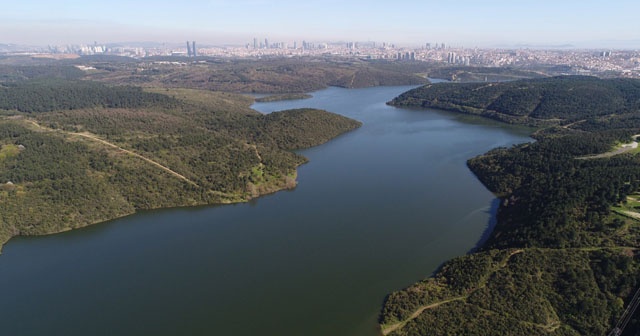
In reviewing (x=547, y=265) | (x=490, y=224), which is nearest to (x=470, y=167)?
(x=490, y=224)

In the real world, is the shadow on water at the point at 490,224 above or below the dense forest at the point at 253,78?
below

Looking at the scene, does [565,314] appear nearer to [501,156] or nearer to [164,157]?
[501,156]

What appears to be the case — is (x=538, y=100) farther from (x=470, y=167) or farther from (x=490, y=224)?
(x=490, y=224)

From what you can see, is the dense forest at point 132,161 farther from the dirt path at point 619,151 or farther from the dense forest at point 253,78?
the dense forest at point 253,78

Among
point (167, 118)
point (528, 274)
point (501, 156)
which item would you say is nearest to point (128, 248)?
point (528, 274)

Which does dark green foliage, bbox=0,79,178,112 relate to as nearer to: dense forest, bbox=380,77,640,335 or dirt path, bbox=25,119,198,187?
dirt path, bbox=25,119,198,187

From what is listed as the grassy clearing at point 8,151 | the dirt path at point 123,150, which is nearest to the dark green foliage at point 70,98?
the dirt path at point 123,150

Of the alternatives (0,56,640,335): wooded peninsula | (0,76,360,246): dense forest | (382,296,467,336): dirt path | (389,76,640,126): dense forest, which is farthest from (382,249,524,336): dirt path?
(389,76,640,126): dense forest
